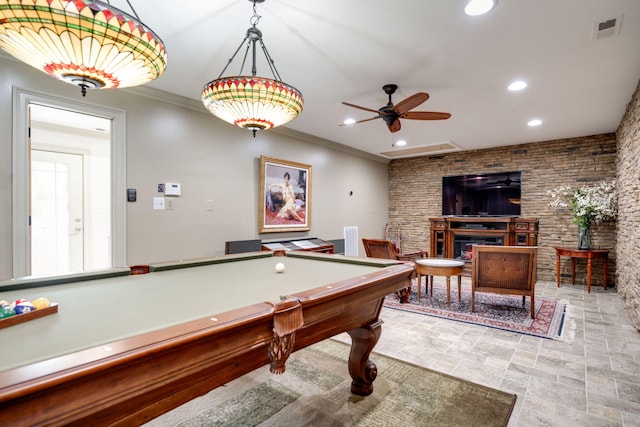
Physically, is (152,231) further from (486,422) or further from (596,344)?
(596,344)

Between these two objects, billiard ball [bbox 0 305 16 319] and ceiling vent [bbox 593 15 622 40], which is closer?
billiard ball [bbox 0 305 16 319]

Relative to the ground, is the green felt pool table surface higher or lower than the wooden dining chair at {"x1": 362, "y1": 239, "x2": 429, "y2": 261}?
higher

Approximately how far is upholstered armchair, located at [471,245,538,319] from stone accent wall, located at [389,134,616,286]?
2775mm

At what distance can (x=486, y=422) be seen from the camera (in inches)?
72.1

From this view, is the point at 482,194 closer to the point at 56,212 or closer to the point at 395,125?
the point at 395,125

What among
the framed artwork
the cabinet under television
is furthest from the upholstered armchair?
the framed artwork

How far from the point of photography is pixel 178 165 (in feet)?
12.3

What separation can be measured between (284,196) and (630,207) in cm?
432

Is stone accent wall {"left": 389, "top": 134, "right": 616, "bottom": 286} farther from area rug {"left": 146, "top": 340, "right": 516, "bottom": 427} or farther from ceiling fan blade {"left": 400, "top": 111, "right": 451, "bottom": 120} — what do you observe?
area rug {"left": 146, "top": 340, "right": 516, "bottom": 427}

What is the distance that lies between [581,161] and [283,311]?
649 cm

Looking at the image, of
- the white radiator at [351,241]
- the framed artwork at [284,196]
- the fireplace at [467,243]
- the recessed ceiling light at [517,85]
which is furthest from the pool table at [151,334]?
the fireplace at [467,243]

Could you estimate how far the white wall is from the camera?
272 cm

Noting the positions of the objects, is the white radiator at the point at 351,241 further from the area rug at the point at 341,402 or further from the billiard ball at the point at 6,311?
the billiard ball at the point at 6,311

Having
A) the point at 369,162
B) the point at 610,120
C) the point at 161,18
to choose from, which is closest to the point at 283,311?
the point at 161,18
